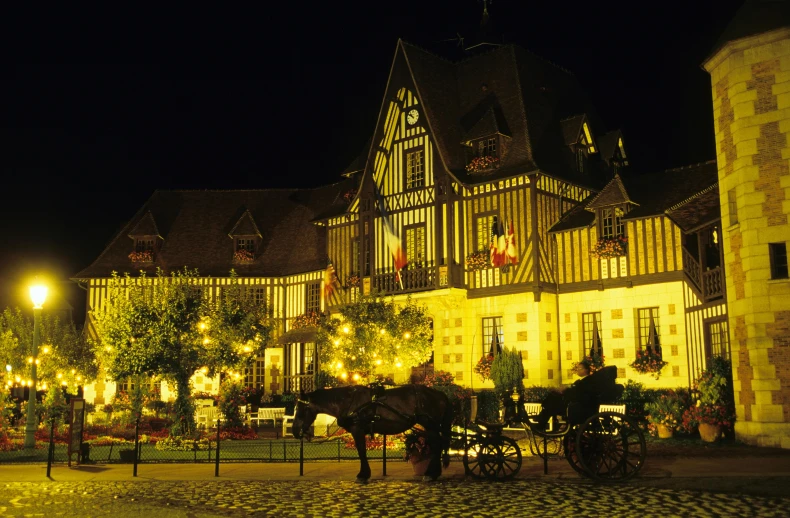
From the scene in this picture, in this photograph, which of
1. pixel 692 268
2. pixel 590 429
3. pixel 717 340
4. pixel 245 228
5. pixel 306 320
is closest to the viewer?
pixel 590 429

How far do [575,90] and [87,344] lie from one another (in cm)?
2300

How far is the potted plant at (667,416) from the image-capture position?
→ 19734mm

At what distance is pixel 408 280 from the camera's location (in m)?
29.4

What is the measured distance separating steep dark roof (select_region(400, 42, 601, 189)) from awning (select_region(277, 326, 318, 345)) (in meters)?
10.1

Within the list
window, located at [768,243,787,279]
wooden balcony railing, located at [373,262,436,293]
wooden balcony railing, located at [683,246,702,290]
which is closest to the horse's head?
window, located at [768,243,787,279]

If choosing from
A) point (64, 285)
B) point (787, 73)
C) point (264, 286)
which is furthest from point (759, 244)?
point (64, 285)

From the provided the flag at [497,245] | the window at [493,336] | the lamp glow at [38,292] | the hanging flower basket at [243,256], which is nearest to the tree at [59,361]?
the hanging flower basket at [243,256]

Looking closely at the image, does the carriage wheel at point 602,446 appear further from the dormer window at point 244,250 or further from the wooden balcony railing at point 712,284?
the dormer window at point 244,250

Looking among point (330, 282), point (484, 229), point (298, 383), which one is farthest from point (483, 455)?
point (298, 383)

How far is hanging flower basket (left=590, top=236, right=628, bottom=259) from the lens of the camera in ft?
84.3

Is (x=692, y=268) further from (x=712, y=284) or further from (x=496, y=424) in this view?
(x=496, y=424)

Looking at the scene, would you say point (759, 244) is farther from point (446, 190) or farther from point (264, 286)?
point (264, 286)

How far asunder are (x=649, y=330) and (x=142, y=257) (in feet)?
76.3

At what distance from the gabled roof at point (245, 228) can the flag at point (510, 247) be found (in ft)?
47.9
